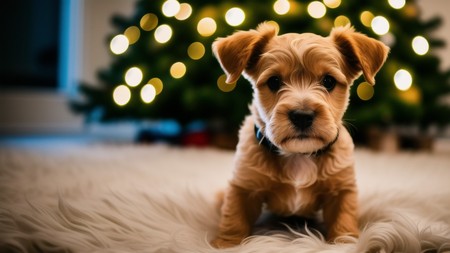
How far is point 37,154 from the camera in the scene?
2.74m

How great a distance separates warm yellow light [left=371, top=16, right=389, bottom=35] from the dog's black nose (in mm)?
2004

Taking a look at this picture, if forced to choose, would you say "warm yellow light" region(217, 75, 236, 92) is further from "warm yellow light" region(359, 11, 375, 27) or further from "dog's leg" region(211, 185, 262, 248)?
"dog's leg" region(211, 185, 262, 248)

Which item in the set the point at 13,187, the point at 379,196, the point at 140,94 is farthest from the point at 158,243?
the point at 140,94

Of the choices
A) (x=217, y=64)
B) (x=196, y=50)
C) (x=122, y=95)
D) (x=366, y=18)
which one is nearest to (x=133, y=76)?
(x=122, y=95)

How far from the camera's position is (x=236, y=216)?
1.23 meters

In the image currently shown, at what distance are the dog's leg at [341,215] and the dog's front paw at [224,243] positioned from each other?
0.28 m

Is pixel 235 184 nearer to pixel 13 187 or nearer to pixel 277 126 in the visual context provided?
pixel 277 126

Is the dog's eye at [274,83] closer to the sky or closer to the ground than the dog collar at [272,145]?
closer to the sky

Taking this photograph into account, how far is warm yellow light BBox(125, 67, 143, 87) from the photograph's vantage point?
328 centimetres

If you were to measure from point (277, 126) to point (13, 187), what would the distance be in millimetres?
1126

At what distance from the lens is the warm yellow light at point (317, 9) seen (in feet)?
9.46

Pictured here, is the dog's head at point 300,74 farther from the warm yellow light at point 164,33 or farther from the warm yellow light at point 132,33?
the warm yellow light at point 132,33

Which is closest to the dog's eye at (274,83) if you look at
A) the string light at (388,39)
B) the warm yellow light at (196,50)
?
the warm yellow light at (196,50)

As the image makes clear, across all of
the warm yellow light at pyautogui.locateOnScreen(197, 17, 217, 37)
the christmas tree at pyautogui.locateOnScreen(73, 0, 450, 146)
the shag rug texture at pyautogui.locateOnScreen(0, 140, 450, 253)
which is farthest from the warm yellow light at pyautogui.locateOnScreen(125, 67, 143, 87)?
the shag rug texture at pyautogui.locateOnScreen(0, 140, 450, 253)
